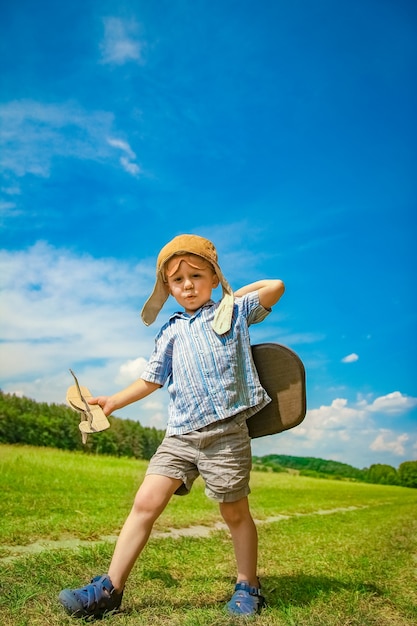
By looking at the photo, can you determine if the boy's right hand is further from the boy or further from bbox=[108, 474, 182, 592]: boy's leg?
bbox=[108, 474, 182, 592]: boy's leg

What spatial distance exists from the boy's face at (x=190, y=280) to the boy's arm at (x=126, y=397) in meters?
0.43

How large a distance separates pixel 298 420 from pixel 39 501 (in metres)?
3.22

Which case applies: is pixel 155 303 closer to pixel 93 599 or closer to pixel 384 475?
pixel 93 599

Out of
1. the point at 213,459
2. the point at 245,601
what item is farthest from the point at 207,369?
the point at 245,601

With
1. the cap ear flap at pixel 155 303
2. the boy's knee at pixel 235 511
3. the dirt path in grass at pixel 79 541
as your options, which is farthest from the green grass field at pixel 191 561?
the cap ear flap at pixel 155 303

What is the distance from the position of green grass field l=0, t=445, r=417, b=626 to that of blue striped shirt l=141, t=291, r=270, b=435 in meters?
0.86

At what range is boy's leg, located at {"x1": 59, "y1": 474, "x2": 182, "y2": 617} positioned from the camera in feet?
7.86

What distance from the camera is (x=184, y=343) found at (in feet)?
9.12

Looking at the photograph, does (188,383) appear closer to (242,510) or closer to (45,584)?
(242,510)

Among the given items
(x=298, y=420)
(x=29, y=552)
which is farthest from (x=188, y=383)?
(x=29, y=552)

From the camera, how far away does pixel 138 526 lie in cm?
253

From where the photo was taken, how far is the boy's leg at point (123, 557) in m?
2.39

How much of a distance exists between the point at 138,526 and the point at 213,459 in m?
0.44

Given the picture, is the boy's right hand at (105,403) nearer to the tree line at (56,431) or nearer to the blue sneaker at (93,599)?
the blue sneaker at (93,599)
